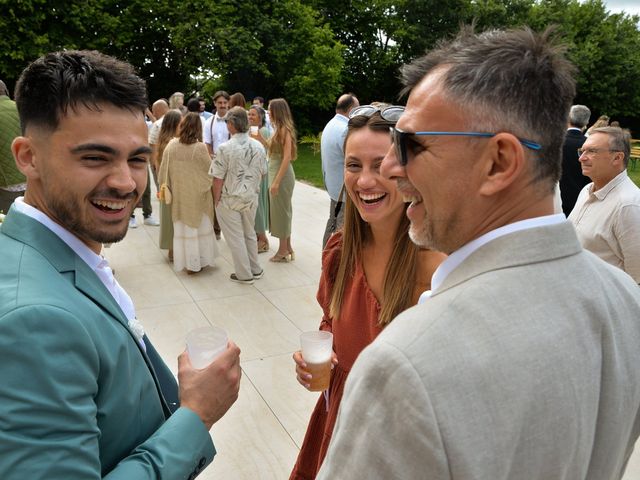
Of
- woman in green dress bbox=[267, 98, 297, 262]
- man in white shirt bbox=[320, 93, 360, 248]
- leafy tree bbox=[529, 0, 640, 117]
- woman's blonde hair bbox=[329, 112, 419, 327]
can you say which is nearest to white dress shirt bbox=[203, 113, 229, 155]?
woman in green dress bbox=[267, 98, 297, 262]

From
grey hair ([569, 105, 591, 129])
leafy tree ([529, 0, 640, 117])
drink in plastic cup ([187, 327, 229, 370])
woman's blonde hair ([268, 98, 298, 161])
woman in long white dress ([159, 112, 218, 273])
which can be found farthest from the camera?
leafy tree ([529, 0, 640, 117])

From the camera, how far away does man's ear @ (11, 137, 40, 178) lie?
4.84 ft

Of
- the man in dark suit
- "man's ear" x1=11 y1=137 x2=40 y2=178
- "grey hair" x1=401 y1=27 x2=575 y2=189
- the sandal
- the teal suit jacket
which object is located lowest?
the sandal

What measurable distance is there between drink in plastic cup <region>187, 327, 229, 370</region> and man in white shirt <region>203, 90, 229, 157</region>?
280 inches

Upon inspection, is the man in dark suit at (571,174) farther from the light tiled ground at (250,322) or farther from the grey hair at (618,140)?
the light tiled ground at (250,322)

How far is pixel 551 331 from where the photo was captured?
0.93 meters

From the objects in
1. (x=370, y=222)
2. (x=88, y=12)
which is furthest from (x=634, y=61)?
(x=370, y=222)

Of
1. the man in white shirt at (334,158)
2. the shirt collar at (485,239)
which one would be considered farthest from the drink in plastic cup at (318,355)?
the man in white shirt at (334,158)

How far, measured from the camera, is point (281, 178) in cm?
739

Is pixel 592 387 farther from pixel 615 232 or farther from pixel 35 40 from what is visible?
pixel 35 40

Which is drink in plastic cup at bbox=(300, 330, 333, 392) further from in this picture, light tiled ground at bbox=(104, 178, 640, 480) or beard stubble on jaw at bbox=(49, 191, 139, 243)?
light tiled ground at bbox=(104, 178, 640, 480)

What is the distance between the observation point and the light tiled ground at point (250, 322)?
358 centimetres

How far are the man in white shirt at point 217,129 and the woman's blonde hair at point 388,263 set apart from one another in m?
6.43

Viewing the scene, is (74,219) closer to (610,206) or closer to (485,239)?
(485,239)
